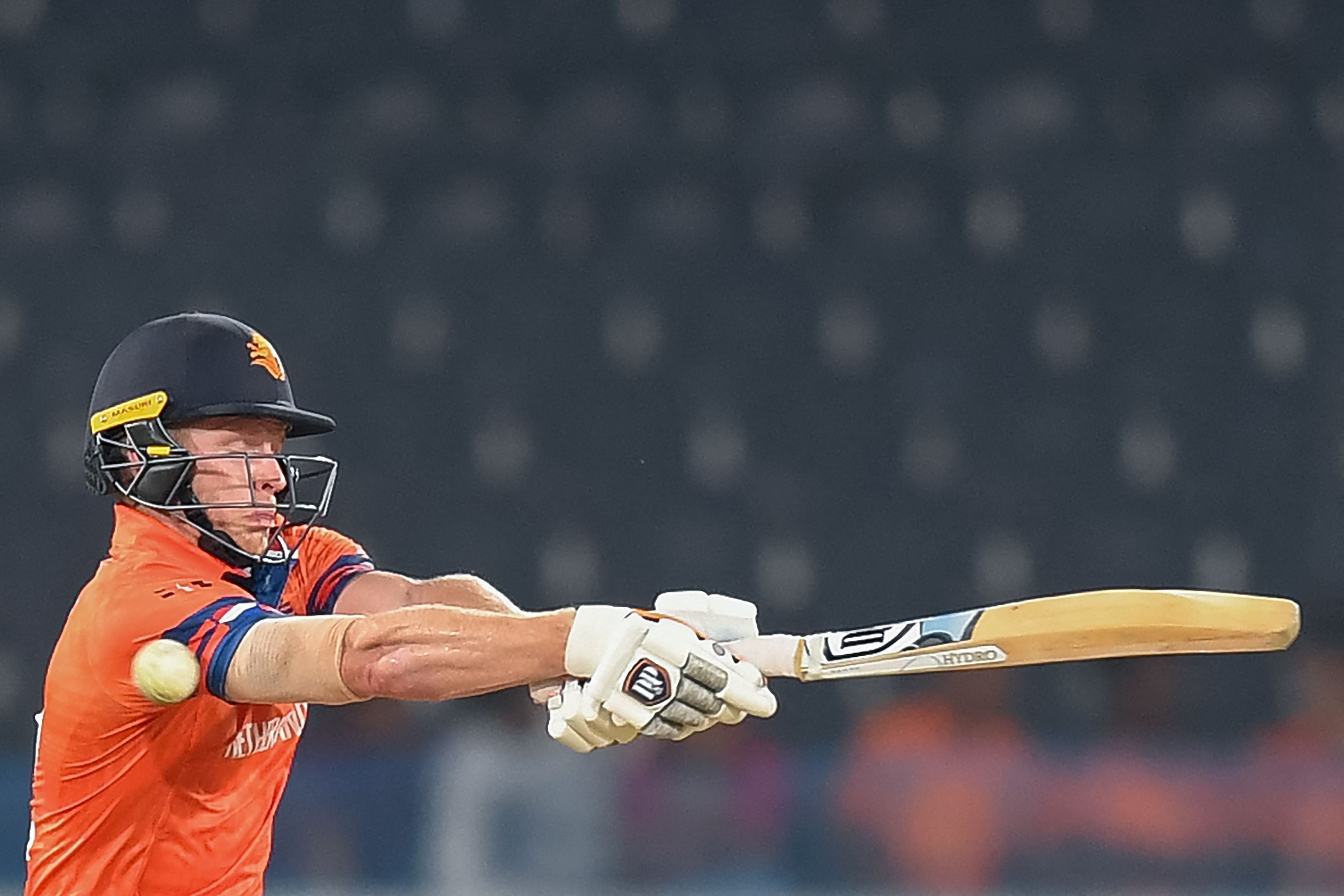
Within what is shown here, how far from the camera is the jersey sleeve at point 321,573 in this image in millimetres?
2900

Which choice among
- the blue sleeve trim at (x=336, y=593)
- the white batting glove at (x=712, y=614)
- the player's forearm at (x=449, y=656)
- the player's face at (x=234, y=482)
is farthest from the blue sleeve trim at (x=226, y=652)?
the blue sleeve trim at (x=336, y=593)

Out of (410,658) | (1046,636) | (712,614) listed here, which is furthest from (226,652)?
(1046,636)

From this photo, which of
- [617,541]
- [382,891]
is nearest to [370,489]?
[617,541]

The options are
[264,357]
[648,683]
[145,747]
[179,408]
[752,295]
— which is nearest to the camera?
[648,683]

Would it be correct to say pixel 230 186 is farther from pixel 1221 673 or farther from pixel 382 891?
pixel 1221 673

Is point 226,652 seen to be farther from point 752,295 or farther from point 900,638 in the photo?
point 752,295

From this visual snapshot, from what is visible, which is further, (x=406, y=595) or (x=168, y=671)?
(x=406, y=595)

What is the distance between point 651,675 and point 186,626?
1.97 ft

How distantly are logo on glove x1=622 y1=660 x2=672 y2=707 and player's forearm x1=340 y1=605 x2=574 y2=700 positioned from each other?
92mm

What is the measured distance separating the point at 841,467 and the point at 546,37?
2.09 metres

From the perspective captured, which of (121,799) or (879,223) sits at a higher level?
(879,223)

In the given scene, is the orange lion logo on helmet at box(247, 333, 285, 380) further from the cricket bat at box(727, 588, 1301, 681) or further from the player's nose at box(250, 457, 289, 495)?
the cricket bat at box(727, 588, 1301, 681)

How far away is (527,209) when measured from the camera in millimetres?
6961

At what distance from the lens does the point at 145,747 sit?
2.39m
